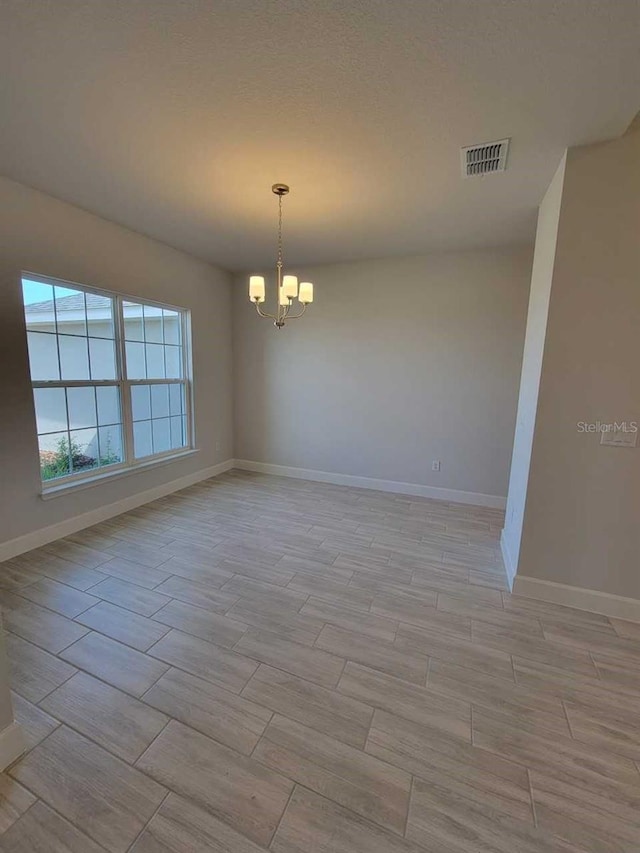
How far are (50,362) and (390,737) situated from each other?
11.3 feet

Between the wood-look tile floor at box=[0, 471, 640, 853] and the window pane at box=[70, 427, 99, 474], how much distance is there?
86 centimetres

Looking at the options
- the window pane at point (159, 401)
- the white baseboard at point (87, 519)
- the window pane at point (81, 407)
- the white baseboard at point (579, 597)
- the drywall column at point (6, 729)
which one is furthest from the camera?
the window pane at point (159, 401)

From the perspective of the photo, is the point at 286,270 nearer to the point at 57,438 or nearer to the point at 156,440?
the point at 156,440

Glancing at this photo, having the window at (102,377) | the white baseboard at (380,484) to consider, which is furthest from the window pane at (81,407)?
the white baseboard at (380,484)

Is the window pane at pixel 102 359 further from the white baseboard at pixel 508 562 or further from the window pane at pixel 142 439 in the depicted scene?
the white baseboard at pixel 508 562

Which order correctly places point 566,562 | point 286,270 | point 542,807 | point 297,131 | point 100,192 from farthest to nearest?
1. point 286,270
2. point 100,192
3. point 566,562
4. point 297,131
5. point 542,807

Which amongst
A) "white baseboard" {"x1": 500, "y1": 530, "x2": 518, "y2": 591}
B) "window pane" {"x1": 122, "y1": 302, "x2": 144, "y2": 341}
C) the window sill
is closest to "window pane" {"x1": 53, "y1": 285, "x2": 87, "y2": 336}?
"window pane" {"x1": 122, "y1": 302, "x2": 144, "y2": 341}

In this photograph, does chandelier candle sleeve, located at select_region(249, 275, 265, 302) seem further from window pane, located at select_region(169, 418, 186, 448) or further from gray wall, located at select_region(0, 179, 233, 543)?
window pane, located at select_region(169, 418, 186, 448)

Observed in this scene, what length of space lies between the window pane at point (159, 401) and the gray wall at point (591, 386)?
3.72 meters

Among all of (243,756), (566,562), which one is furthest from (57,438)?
(566,562)

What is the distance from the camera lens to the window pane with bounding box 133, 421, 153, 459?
12.3 ft

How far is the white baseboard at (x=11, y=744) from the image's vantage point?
1272mm

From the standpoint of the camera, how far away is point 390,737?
143cm

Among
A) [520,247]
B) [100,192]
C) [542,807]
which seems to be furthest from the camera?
[520,247]
